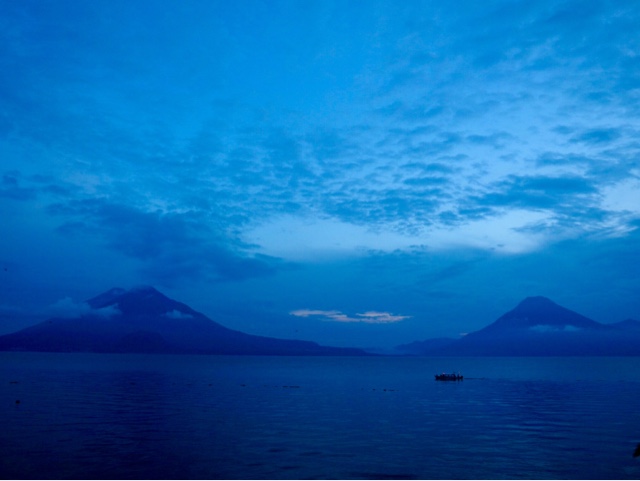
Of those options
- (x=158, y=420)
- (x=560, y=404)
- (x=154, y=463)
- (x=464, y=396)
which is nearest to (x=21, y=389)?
(x=158, y=420)

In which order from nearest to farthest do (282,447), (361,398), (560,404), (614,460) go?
(614,460) < (282,447) < (560,404) < (361,398)

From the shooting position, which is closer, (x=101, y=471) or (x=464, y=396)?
(x=101, y=471)

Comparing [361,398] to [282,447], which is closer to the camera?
[282,447]

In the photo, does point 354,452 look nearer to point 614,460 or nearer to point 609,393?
point 614,460

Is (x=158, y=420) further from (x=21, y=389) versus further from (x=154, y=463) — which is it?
(x=21, y=389)

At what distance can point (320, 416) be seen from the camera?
62.1 metres

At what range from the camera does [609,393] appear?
100438 mm

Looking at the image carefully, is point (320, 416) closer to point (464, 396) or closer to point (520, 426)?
point (520, 426)

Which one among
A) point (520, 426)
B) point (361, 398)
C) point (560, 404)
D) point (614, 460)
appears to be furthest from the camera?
point (361, 398)

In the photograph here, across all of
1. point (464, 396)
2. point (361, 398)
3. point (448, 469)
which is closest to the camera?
point (448, 469)

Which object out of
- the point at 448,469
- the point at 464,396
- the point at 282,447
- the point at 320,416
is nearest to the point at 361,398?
the point at 464,396

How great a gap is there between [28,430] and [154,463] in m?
19.4

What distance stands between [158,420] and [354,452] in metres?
25.3

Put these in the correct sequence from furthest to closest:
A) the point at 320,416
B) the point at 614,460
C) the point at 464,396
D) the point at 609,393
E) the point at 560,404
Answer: the point at 609,393, the point at 464,396, the point at 560,404, the point at 320,416, the point at 614,460
